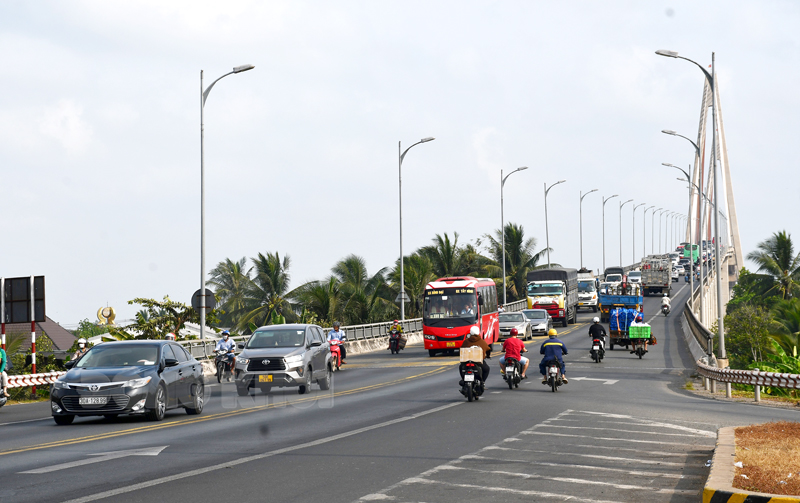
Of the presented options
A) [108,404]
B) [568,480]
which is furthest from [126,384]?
[568,480]

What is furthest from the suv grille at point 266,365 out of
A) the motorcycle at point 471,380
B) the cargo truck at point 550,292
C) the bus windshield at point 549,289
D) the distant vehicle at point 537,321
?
the bus windshield at point 549,289

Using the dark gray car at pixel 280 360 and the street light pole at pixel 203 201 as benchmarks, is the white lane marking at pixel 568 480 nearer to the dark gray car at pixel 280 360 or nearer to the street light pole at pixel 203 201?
the dark gray car at pixel 280 360

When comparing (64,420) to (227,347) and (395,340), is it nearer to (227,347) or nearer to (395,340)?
(227,347)

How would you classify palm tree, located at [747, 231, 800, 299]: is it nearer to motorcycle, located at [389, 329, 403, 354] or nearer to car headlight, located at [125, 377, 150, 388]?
motorcycle, located at [389, 329, 403, 354]

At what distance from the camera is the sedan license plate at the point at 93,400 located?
15219mm

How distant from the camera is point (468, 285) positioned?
3766 cm

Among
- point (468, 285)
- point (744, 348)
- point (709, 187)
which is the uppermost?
point (709, 187)

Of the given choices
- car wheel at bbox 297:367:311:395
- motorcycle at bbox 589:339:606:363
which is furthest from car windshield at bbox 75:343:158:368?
motorcycle at bbox 589:339:606:363

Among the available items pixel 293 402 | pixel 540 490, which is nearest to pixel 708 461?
pixel 540 490

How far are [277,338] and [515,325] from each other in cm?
2434

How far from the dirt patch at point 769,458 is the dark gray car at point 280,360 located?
11.6m

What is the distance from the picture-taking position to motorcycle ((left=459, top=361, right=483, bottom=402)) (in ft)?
62.5

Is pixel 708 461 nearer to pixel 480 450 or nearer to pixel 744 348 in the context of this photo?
pixel 480 450

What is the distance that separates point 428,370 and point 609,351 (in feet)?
44.8
